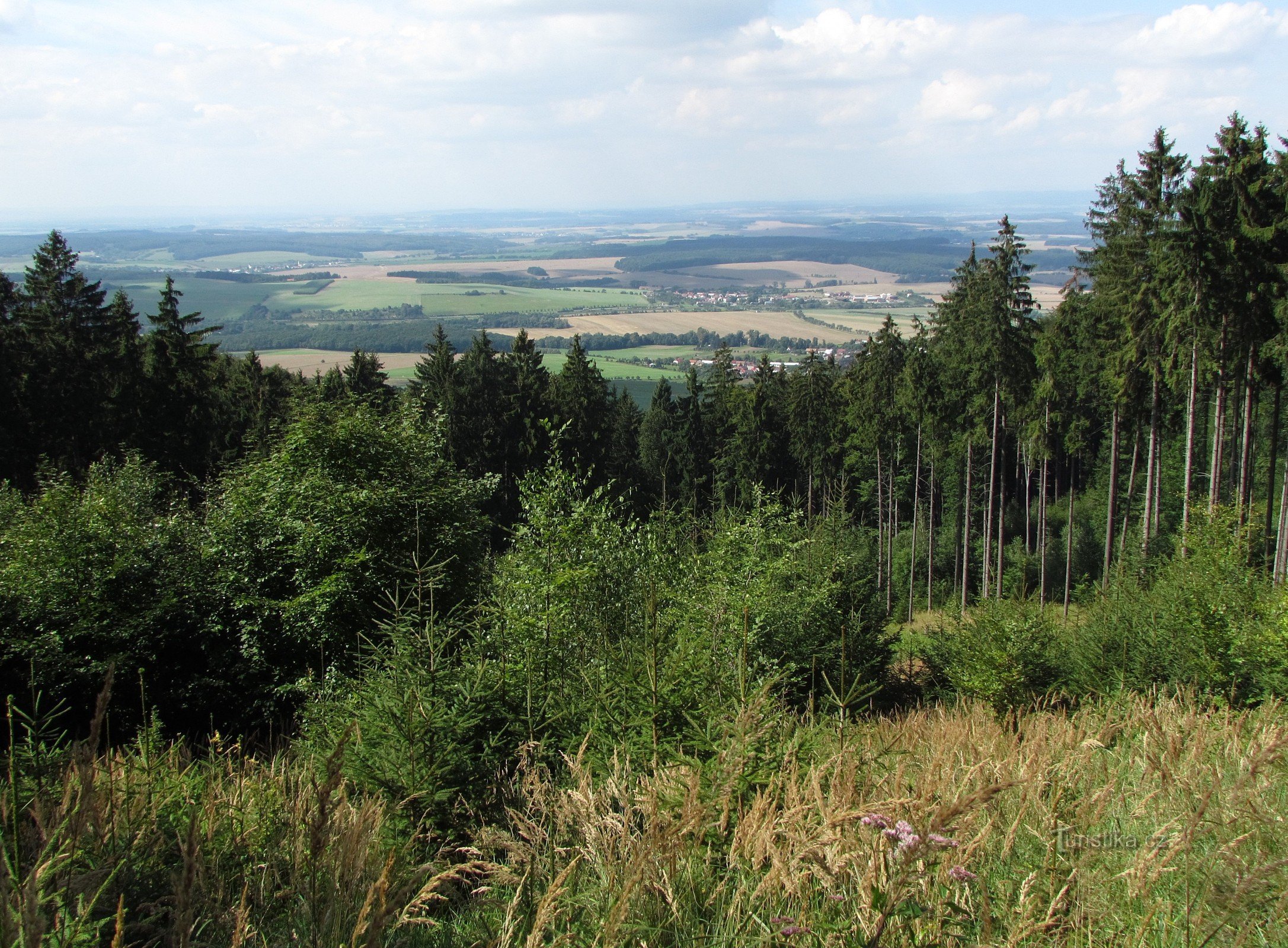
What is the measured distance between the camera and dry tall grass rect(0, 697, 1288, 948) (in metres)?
2.62

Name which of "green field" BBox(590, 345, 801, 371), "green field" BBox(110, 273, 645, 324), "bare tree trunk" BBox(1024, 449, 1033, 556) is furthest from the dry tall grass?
"green field" BBox(110, 273, 645, 324)

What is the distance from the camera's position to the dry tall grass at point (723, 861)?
2.62 metres

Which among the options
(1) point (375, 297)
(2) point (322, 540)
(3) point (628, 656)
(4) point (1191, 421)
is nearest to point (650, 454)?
(4) point (1191, 421)

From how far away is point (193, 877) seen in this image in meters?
2.31

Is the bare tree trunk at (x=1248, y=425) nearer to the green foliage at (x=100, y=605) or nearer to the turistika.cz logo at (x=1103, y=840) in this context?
the turistika.cz logo at (x=1103, y=840)

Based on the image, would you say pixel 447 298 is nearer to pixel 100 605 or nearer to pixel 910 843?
pixel 100 605

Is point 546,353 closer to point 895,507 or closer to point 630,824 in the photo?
point 895,507

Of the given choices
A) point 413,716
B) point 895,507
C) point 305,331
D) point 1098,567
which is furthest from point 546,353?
point 413,716

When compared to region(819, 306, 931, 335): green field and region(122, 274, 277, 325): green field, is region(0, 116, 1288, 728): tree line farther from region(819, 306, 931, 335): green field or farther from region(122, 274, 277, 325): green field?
region(122, 274, 277, 325): green field

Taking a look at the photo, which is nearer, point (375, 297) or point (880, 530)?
point (880, 530)

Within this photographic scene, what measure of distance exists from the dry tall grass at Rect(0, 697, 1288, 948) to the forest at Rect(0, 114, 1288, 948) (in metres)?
0.03

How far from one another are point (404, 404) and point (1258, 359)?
2632 cm

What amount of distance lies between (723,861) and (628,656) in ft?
10.9

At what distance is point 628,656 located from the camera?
695cm
